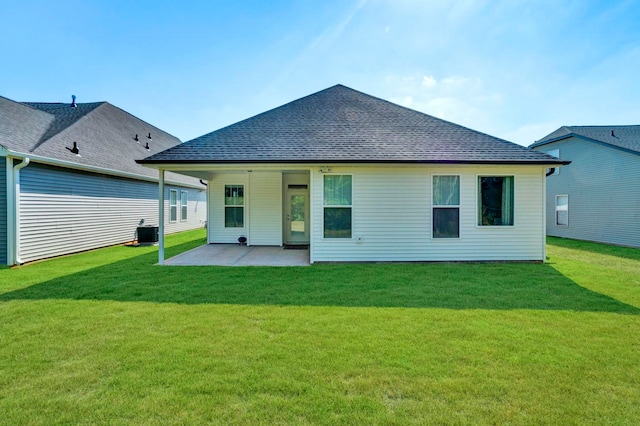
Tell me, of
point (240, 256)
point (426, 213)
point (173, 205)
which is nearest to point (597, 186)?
point (426, 213)

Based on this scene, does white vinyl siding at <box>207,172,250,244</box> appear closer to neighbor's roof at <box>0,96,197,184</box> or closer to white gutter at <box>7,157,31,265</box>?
neighbor's roof at <box>0,96,197,184</box>

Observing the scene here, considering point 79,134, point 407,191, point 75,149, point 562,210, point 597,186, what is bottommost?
point 562,210

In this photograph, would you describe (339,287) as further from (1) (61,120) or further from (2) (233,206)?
(1) (61,120)

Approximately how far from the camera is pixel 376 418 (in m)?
2.21

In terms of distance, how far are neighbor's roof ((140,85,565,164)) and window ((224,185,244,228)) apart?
112 inches

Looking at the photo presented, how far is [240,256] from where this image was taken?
9.15 meters

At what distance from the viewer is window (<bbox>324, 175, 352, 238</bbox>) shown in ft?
26.9

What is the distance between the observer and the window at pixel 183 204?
55.1ft

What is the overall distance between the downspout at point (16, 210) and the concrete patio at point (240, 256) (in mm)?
3649

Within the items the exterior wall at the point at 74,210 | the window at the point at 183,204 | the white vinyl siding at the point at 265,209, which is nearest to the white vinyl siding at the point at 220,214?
the white vinyl siding at the point at 265,209

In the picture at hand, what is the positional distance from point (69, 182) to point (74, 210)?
2.97ft

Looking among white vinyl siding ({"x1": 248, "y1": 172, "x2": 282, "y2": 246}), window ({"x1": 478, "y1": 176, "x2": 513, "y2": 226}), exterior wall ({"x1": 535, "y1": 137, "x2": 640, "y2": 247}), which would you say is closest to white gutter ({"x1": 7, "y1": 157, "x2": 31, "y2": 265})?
white vinyl siding ({"x1": 248, "y1": 172, "x2": 282, "y2": 246})

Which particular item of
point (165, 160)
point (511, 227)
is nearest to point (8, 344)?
point (165, 160)

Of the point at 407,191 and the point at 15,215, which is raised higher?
the point at 407,191
